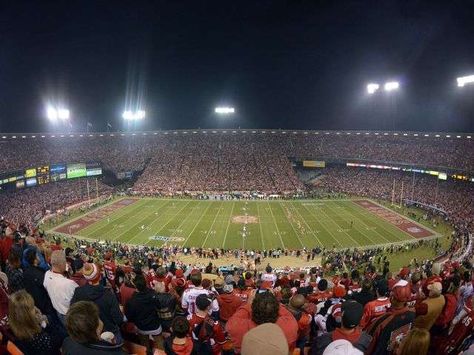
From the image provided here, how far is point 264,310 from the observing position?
3.93 metres

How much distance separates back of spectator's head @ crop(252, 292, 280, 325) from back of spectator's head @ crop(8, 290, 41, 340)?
2305 mm

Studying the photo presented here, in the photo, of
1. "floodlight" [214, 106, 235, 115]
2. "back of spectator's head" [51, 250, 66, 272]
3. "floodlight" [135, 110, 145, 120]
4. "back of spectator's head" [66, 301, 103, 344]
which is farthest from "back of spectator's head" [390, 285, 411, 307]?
"floodlight" [214, 106, 235, 115]

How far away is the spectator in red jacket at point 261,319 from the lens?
155 inches

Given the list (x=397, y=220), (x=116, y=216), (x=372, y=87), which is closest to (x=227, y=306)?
(x=397, y=220)

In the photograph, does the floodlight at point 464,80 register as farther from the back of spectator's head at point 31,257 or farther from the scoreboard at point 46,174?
the scoreboard at point 46,174

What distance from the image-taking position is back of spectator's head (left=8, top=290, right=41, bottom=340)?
3.79 m

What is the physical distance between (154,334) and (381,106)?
77.4 meters

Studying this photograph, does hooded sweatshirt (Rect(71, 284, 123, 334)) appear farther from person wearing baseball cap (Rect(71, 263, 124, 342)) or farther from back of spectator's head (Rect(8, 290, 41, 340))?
back of spectator's head (Rect(8, 290, 41, 340))

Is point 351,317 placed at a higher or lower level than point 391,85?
lower

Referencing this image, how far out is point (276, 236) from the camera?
124 ft

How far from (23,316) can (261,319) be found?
246 centimetres

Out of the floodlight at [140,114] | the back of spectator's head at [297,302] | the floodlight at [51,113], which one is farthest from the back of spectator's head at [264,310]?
the floodlight at [140,114]

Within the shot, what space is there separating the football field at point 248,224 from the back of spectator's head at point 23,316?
31.0 metres

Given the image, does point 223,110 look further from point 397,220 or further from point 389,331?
point 389,331
